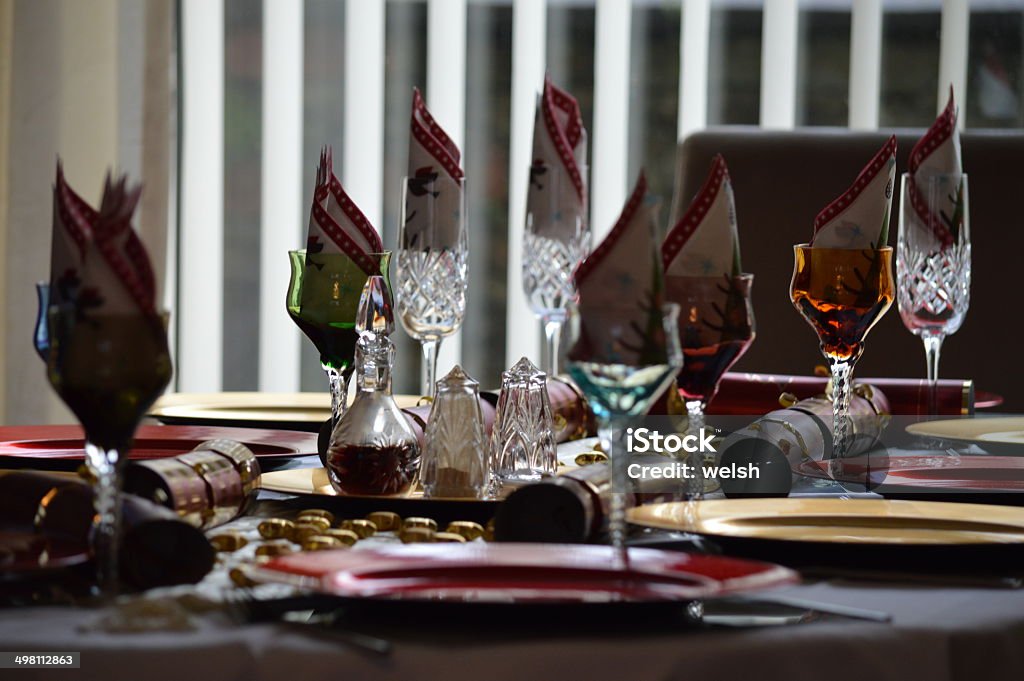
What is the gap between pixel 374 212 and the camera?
3.06 m

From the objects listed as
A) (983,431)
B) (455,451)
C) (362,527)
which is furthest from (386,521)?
(983,431)

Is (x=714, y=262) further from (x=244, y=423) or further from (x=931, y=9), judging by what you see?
(x=931, y=9)

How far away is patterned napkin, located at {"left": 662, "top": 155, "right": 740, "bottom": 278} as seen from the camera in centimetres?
91

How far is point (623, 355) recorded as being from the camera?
0.67 meters

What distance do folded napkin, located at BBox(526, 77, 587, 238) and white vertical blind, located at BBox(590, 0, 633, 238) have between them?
195 centimetres

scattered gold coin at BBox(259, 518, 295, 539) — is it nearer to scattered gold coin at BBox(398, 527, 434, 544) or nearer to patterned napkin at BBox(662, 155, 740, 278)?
scattered gold coin at BBox(398, 527, 434, 544)

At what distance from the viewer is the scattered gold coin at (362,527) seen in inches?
31.0

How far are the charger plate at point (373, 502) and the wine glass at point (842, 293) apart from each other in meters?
0.36

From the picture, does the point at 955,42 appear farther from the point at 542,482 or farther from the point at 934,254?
the point at 542,482

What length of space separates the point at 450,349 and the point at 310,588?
265 centimetres

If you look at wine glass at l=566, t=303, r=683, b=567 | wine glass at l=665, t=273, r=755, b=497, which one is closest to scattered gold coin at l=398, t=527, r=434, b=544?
wine glass at l=566, t=303, r=683, b=567

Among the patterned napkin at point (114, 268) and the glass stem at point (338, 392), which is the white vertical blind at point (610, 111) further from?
the patterned napkin at point (114, 268)

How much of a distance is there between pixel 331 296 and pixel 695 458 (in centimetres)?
36

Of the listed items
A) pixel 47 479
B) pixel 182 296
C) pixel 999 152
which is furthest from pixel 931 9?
pixel 47 479
